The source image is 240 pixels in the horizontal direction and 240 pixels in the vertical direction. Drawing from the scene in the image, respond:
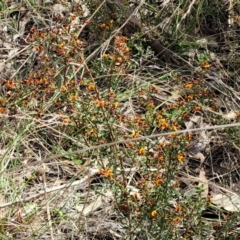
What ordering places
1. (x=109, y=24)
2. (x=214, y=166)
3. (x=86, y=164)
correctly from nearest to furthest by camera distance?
1. (x=86, y=164)
2. (x=214, y=166)
3. (x=109, y=24)

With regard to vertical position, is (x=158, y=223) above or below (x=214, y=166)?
above

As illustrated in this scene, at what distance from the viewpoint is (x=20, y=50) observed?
322 centimetres

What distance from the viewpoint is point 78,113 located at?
2361mm

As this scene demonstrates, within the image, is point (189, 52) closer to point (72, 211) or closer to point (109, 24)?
point (109, 24)

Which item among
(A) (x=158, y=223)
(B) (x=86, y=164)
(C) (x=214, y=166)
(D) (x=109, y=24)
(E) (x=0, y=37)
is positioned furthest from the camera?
(E) (x=0, y=37)

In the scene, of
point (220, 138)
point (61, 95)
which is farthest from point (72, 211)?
point (220, 138)

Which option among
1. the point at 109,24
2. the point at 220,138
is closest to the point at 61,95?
the point at 109,24

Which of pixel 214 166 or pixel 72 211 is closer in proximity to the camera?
pixel 72 211

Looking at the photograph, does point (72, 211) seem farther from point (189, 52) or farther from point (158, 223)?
point (189, 52)

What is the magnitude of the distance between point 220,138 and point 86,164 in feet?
2.31

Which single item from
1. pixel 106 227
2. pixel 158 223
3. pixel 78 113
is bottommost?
pixel 106 227

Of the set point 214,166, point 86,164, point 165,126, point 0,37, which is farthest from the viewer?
point 0,37

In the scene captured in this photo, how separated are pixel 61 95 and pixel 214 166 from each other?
81 cm

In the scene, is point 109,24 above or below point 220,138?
above
